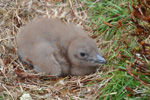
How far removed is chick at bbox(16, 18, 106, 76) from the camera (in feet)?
13.8

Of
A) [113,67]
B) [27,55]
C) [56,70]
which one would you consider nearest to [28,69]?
[27,55]

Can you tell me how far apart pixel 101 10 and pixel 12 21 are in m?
1.83

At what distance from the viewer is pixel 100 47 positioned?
4828 mm

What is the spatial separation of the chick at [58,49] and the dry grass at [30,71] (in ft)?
0.60

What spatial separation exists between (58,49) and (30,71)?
67cm

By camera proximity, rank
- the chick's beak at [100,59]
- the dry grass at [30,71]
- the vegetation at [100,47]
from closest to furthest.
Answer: the vegetation at [100,47]
the dry grass at [30,71]
the chick's beak at [100,59]

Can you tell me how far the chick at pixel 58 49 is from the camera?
4.20 m

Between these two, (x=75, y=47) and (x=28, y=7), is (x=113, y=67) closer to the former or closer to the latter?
(x=75, y=47)

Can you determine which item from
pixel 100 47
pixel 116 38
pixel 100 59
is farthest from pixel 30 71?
pixel 116 38

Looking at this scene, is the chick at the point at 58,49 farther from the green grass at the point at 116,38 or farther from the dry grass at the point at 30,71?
the green grass at the point at 116,38

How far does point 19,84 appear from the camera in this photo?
164 inches

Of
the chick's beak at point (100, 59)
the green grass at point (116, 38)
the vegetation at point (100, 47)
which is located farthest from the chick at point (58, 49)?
the green grass at point (116, 38)

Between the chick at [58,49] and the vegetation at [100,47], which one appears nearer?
the vegetation at [100,47]

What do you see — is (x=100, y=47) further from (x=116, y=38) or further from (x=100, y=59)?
(x=100, y=59)
